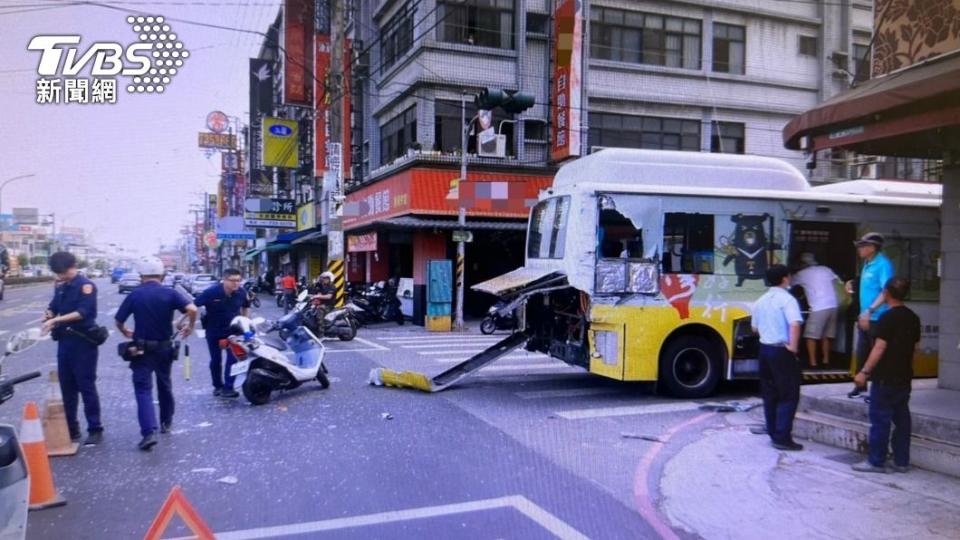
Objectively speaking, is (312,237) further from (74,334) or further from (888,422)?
(888,422)

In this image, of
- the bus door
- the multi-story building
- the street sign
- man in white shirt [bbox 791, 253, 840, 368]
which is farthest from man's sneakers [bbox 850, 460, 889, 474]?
the multi-story building

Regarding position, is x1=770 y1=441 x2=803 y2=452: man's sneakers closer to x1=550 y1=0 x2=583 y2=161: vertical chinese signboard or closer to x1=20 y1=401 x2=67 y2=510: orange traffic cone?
x1=20 y1=401 x2=67 y2=510: orange traffic cone

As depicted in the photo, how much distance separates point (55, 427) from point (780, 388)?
720 centimetres

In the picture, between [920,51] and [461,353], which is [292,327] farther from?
[920,51]

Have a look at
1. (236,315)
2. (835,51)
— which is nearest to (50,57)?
(236,315)

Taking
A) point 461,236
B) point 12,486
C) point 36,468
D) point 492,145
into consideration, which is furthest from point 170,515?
point 492,145

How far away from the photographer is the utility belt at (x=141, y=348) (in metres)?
6.67

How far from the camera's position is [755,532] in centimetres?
483

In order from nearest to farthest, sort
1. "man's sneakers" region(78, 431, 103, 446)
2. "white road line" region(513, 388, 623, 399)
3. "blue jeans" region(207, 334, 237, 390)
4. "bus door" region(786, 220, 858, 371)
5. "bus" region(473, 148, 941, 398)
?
1. "man's sneakers" region(78, 431, 103, 446)
2. "bus" region(473, 148, 941, 398)
3. "blue jeans" region(207, 334, 237, 390)
4. "white road line" region(513, 388, 623, 399)
5. "bus door" region(786, 220, 858, 371)

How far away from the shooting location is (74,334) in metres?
6.79

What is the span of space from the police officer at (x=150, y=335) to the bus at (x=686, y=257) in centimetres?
425

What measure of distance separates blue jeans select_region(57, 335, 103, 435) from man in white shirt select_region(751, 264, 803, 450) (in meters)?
6.87

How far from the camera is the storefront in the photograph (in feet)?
69.0

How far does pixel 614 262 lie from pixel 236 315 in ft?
17.1
